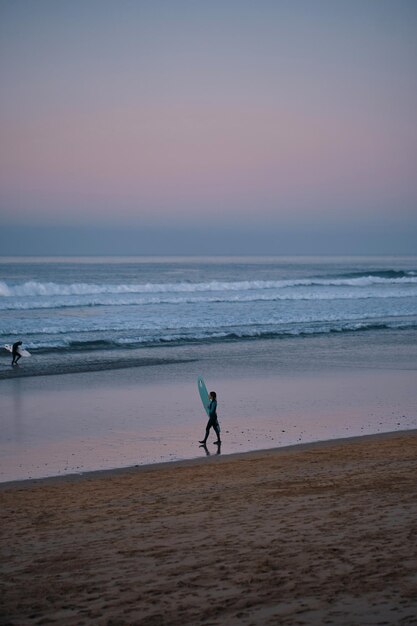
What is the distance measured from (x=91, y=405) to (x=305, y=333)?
Result: 16970 millimetres

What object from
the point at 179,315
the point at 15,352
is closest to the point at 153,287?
the point at 179,315

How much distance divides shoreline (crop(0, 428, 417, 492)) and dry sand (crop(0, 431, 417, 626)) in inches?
3.3

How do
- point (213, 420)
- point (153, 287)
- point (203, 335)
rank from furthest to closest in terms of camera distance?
→ point (153, 287) → point (203, 335) → point (213, 420)

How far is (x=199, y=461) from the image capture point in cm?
1195

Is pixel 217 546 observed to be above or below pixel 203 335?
below

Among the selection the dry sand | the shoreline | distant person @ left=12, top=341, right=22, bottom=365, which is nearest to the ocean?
distant person @ left=12, top=341, right=22, bottom=365

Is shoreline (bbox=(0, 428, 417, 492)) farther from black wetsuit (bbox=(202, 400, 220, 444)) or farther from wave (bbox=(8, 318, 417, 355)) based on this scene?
wave (bbox=(8, 318, 417, 355))

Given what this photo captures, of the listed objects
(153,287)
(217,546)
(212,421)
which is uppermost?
(153,287)

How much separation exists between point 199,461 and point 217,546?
15.3 ft

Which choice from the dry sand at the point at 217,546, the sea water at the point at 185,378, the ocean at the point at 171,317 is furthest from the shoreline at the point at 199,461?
the ocean at the point at 171,317

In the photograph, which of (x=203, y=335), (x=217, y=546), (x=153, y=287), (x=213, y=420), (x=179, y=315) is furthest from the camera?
(x=153, y=287)

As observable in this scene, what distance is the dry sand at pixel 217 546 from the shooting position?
5.81m

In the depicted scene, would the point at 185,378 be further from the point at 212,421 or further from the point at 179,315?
the point at 179,315

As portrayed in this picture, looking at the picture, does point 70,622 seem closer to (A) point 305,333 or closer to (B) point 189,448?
(B) point 189,448
